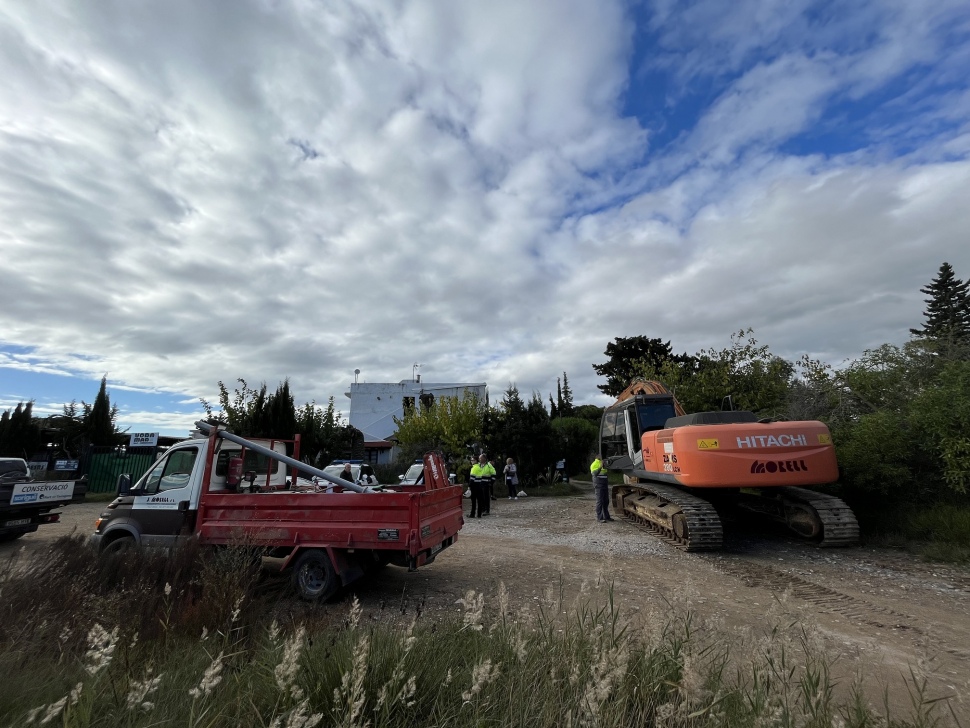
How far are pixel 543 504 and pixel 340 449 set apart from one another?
13.4 meters

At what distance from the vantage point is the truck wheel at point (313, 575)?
6199 millimetres

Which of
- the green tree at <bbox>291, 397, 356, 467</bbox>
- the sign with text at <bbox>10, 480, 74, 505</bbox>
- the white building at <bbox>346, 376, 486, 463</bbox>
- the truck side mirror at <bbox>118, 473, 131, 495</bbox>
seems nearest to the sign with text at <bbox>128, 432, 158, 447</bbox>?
the green tree at <bbox>291, 397, 356, 467</bbox>

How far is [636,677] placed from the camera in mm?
2793

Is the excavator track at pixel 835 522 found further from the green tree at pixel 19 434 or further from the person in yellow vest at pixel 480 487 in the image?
the green tree at pixel 19 434

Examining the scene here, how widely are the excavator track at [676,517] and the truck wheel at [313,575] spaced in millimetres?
Result: 5738

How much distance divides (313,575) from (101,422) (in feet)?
104

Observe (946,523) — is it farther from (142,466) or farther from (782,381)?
(142,466)

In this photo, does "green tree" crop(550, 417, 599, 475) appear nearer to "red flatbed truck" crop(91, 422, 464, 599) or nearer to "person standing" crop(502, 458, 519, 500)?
"person standing" crop(502, 458, 519, 500)

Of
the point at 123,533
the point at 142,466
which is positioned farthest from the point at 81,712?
the point at 142,466

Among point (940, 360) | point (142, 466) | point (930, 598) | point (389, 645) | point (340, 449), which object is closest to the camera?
point (389, 645)

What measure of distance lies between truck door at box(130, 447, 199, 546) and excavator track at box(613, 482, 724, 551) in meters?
7.63

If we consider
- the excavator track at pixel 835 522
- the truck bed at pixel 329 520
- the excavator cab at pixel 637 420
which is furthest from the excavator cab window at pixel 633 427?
the truck bed at pixel 329 520

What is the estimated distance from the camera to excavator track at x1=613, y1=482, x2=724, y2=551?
863 centimetres

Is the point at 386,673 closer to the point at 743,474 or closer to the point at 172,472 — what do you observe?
the point at 172,472
